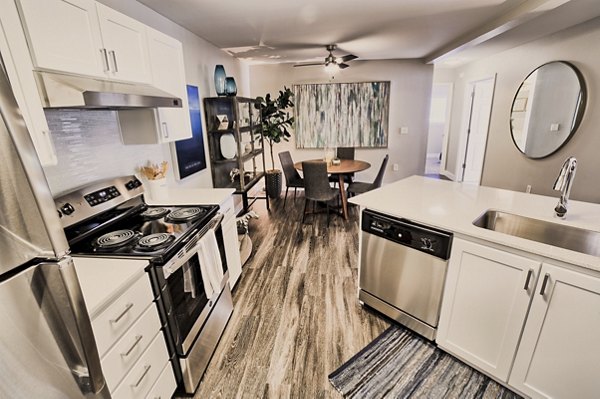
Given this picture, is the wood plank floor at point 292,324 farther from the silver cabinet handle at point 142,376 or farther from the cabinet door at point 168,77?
the cabinet door at point 168,77

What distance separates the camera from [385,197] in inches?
83.7

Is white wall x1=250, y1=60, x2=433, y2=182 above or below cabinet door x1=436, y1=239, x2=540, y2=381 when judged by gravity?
above

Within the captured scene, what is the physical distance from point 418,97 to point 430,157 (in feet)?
13.1

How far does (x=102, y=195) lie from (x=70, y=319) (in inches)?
52.5

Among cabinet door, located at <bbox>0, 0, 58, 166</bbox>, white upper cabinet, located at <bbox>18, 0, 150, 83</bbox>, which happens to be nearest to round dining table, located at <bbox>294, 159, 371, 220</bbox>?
white upper cabinet, located at <bbox>18, 0, 150, 83</bbox>

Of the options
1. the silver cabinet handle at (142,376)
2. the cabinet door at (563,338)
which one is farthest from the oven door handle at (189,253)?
the cabinet door at (563,338)

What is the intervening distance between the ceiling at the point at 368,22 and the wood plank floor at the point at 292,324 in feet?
8.02

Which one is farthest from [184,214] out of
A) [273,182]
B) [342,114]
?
[342,114]

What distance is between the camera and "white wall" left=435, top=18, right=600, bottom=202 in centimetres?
305

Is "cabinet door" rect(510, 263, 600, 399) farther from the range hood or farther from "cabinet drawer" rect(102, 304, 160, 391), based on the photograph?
the range hood

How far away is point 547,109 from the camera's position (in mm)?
3592

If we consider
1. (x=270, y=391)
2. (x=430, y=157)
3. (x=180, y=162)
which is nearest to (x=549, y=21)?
(x=180, y=162)

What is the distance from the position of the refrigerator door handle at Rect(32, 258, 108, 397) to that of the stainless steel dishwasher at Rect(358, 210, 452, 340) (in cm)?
167

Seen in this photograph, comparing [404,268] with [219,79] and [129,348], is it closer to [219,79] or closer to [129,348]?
[129,348]
